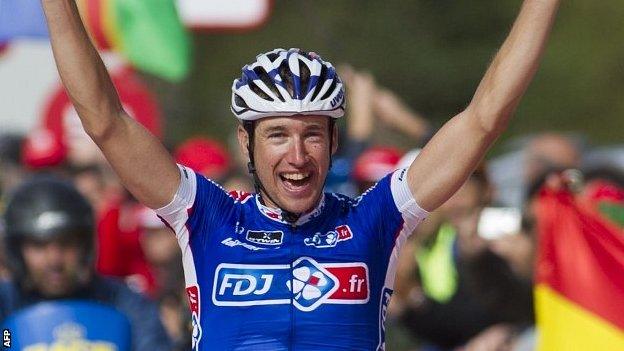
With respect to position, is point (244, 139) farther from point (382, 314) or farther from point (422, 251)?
point (422, 251)

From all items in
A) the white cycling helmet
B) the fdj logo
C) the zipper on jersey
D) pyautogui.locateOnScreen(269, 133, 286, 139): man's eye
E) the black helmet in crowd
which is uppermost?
the white cycling helmet

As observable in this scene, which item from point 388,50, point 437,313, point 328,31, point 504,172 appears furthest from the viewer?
point 388,50

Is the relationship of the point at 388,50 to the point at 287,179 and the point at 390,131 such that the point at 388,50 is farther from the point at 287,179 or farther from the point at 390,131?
the point at 287,179

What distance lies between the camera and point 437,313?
11.4 meters

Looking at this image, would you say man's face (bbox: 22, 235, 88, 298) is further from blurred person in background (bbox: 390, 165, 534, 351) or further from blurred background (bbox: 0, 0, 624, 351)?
blurred person in background (bbox: 390, 165, 534, 351)

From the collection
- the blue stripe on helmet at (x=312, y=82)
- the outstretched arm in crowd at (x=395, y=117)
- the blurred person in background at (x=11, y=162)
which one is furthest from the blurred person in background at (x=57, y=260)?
the outstretched arm in crowd at (x=395, y=117)

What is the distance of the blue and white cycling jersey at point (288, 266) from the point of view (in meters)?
6.69

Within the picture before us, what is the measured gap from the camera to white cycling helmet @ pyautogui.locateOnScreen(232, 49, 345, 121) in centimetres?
682

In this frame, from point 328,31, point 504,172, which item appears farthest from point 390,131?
point 328,31

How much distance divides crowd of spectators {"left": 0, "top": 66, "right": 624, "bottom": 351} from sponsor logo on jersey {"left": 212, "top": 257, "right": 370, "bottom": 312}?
3097mm

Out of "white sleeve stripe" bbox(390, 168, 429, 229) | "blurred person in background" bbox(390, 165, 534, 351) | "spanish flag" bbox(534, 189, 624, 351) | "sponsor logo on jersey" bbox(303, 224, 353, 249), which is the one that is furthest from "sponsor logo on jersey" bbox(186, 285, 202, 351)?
"blurred person in background" bbox(390, 165, 534, 351)

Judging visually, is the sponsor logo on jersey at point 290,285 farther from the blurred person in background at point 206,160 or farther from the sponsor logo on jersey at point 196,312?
the blurred person in background at point 206,160

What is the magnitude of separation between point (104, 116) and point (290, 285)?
2.92ft

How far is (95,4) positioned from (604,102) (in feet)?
37.8
